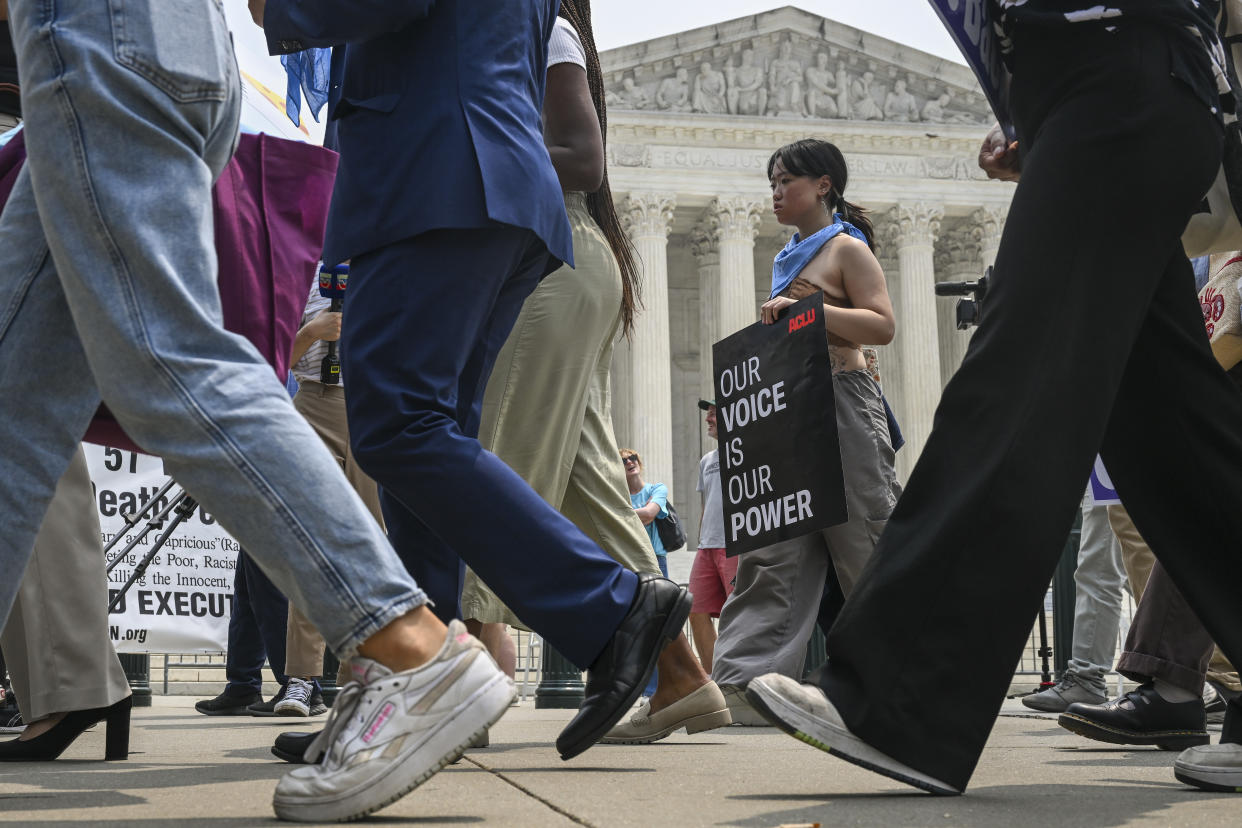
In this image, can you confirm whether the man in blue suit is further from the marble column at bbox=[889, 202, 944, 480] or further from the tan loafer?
the marble column at bbox=[889, 202, 944, 480]

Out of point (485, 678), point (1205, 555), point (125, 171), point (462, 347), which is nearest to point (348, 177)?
point (462, 347)

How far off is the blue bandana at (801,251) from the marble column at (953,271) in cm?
2988

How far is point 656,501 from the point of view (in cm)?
1076

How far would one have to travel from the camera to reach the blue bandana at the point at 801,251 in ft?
14.7

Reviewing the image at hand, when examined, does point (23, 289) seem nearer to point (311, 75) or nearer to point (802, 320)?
point (311, 75)

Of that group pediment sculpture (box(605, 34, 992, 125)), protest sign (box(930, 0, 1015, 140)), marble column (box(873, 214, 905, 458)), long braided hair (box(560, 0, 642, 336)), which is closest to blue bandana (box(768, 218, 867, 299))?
long braided hair (box(560, 0, 642, 336))

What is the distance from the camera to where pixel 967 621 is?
1968 mm

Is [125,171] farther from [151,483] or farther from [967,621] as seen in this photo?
[151,483]

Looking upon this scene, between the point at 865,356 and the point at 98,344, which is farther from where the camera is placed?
the point at 865,356

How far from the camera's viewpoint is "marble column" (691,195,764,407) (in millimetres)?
30859

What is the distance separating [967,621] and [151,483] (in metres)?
5.97

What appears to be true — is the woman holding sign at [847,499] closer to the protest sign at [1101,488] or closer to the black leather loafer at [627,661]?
the protest sign at [1101,488]

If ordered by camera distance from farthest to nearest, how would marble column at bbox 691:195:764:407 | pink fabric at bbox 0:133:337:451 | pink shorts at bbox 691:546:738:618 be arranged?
marble column at bbox 691:195:764:407 → pink shorts at bbox 691:546:738:618 → pink fabric at bbox 0:133:337:451

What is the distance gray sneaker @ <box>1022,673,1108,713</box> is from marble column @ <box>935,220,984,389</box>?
1149 inches
